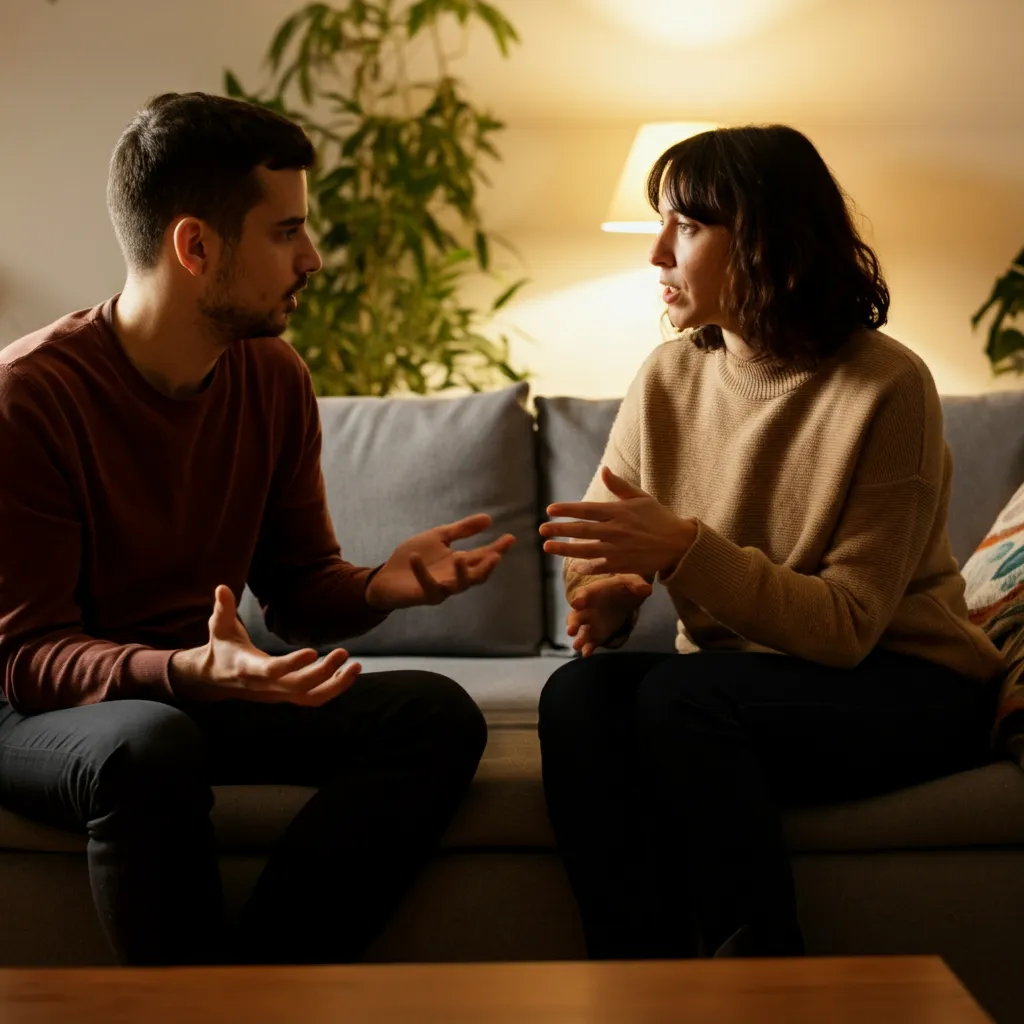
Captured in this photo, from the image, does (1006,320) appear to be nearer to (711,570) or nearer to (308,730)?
(711,570)

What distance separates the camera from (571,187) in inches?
110

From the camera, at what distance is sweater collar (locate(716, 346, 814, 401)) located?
1.49m

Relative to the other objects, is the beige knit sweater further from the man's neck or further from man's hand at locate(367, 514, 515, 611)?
the man's neck

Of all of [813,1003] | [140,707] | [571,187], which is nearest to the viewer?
[813,1003]

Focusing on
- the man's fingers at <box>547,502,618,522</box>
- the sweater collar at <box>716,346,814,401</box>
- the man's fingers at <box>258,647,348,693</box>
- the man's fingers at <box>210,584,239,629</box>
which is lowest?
the man's fingers at <box>258,647,348,693</box>

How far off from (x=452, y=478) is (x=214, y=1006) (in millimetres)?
1298

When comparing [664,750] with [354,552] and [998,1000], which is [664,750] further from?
[354,552]

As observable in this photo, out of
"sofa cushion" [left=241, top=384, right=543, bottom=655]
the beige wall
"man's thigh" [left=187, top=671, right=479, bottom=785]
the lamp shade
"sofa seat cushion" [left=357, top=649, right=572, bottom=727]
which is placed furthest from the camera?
the beige wall

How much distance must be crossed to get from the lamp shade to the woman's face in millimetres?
956

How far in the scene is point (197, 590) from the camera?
1.52 m

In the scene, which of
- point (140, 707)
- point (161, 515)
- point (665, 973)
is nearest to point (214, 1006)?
point (665, 973)

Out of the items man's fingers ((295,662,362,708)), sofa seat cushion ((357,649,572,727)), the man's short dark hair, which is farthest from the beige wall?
man's fingers ((295,662,362,708))

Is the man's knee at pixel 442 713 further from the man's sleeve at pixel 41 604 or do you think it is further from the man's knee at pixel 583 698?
the man's sleeve at pixel 41 604

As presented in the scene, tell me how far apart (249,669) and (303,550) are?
0.47m
